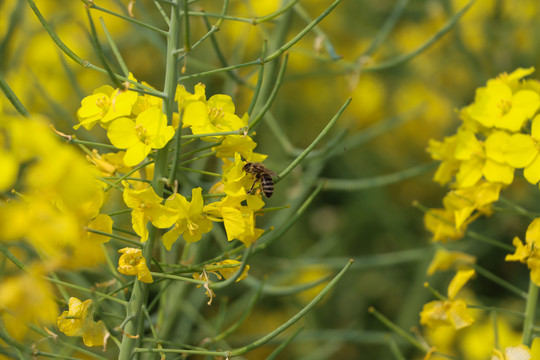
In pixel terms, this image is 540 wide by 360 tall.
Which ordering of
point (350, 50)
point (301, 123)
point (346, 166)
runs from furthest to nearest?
point (350, 50)
point (301, 123)
point (346, 166)

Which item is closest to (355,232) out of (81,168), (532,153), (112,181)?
(532,153)

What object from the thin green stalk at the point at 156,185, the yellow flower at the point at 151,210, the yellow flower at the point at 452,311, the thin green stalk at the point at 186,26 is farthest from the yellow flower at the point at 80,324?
the yellow flower at the point at 452,311

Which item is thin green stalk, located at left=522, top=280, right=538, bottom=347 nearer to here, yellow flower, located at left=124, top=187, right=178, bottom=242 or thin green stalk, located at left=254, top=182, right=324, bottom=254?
thin green stalk, located at left=254, top=182, right=324, bottom=254

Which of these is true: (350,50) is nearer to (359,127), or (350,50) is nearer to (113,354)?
(359,127)

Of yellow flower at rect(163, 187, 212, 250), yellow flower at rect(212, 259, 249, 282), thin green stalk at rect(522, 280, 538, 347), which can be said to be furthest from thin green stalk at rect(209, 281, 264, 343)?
thin green stalk at rect(522, 280, 538, 347)

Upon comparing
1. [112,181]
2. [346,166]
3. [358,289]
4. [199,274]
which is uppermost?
[112,181]

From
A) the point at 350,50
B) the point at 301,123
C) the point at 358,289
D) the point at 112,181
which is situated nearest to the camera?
the point at 112,181
